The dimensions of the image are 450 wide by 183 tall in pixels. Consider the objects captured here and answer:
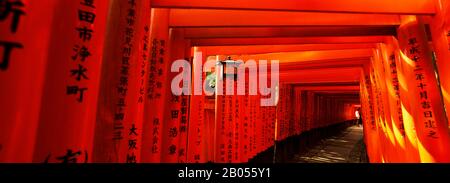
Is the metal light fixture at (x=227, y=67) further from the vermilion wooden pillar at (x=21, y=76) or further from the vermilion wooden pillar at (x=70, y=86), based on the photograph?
the vermilion wooden pillar at (x=21, y=76)

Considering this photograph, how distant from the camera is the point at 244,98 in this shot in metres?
7.27

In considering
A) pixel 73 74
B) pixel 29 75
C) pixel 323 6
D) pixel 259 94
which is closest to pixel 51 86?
pixel 73 74

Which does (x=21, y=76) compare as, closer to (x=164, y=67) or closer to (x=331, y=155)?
(x=164, y=67)

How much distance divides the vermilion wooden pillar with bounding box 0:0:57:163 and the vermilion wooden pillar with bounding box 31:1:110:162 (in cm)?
24

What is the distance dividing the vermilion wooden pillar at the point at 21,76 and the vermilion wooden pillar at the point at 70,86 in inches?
9.5

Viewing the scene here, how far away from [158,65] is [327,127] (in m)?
19.3

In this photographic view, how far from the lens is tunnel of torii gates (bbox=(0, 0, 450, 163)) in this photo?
1102mm

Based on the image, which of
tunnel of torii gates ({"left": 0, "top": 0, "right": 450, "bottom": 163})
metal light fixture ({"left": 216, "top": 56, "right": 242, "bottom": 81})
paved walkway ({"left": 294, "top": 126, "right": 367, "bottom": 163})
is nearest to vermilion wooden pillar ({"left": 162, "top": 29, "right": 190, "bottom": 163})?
tunnel of torii gates ({"left": 0, "top": 0, "right": 450, "bottom": 163})

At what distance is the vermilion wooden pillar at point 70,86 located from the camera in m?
1.35

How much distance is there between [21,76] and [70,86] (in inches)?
13.4

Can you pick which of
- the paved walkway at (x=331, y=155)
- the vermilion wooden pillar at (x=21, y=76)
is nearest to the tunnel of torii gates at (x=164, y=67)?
the vermilion wooden pillar at (x=21, y=76)

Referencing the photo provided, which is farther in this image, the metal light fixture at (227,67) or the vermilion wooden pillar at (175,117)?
Answer: the metal light fixture at (227,67)

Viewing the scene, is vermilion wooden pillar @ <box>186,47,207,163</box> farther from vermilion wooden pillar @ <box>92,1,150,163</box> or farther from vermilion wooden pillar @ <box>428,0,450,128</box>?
vermilion wooden pillar @ <box>428,0,450,128</box>
